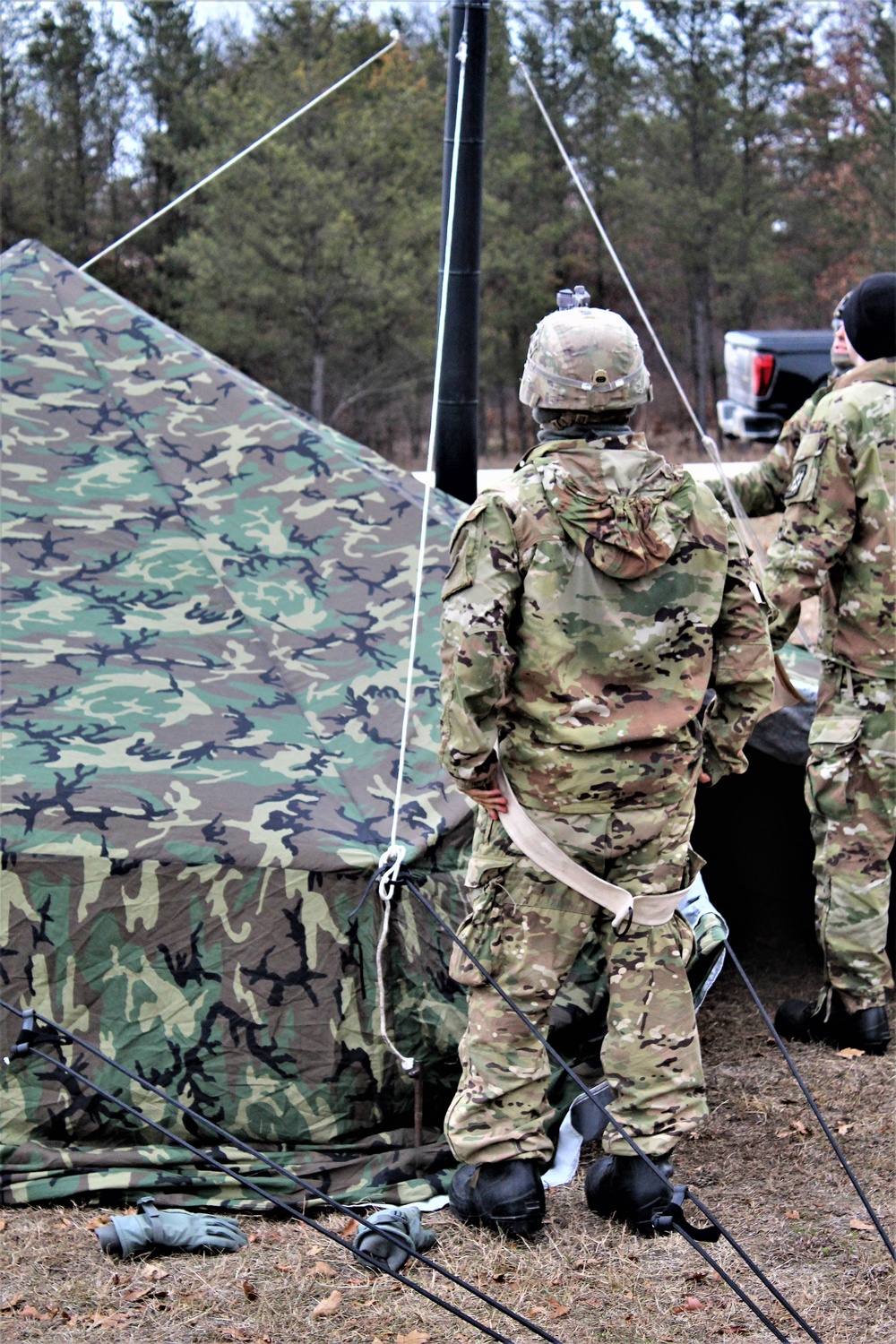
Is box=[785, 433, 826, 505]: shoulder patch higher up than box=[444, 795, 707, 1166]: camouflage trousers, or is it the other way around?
box=[785, 433, 826, 505]: shoulder patch

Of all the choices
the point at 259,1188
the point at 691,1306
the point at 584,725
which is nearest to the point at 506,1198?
the point at 691,1306

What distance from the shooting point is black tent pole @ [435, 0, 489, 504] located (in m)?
4.89

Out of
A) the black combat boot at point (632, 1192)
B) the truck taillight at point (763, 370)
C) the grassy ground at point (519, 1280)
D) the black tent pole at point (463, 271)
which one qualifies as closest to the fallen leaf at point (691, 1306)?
the grassy ground at point (519, 1280)

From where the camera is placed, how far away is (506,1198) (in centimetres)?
318

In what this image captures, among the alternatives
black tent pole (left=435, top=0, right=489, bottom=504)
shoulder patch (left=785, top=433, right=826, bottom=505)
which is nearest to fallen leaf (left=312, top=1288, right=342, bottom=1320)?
shoulder patch (left=785, top=433, right=826, bottom=505)

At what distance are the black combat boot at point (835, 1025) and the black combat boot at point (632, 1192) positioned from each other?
1253mm

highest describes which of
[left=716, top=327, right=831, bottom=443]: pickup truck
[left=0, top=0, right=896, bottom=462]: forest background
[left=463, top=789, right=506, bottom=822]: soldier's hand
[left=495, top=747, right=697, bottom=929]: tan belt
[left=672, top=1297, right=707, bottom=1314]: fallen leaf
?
[left=0, top=0, right=896, bottom=462]: forest background

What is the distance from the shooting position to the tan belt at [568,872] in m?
3.14

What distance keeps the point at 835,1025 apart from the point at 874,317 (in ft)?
6.90

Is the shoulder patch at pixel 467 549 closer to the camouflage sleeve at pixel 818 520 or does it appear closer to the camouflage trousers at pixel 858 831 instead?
the camouflage sleeve at pixel 818 520

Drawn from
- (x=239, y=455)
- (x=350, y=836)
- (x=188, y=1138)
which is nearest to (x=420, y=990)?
(x=350, y=836)

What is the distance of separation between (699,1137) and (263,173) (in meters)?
18.2

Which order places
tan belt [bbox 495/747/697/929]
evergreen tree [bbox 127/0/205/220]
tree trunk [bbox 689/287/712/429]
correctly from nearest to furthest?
tan belt [bbox 495/747/697/929] < evergreen tree [bbox 127/0/205/220] < tree trunk [bbox 689/287/712/429]

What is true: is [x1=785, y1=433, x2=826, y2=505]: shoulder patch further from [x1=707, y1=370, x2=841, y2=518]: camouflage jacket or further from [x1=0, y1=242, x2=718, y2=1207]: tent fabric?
[x1=0, y1=242, x2=718, y2=1207]: tent fabric
